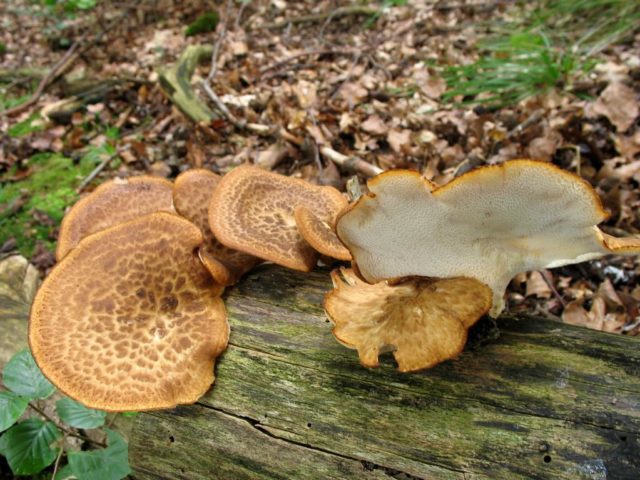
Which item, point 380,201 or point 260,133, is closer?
point 380,201

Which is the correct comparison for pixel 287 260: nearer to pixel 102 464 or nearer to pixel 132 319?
pixel 132 319

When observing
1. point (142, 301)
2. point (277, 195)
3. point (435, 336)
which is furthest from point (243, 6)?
point (435, 336)

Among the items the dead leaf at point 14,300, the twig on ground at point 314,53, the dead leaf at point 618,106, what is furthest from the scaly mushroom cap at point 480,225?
the twig on ground at point 314,53

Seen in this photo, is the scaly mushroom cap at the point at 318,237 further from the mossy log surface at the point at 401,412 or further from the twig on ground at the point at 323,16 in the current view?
the twig on ground at the point at 323,16

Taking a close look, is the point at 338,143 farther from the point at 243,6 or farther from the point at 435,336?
the point at 243,6

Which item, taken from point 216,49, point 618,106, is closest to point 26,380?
point 618,106

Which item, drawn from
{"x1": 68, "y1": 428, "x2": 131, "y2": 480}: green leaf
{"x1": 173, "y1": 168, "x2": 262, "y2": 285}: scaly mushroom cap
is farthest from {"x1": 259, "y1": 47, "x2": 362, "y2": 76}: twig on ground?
{"x1": 68, "y1": 428, "x2": 131, "y2": 480}: green leaf
